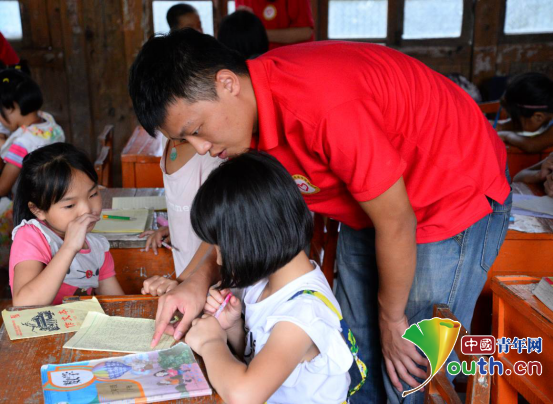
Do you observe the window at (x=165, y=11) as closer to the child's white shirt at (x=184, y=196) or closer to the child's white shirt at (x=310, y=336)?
the child's white shirt at (x=184, y=196)

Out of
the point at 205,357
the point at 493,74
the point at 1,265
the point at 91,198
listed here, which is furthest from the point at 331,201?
the point at 493,74

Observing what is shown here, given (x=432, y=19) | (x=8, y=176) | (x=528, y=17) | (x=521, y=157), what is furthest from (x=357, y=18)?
(x=8, y=176)

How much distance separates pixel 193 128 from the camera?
3.78ft

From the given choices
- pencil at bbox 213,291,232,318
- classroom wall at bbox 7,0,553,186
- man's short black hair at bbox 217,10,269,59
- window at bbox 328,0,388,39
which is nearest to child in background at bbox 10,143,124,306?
pencil at bbox 213,291,232,318

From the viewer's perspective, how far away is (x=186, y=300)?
125cm

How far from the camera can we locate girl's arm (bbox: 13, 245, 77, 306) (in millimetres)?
1449

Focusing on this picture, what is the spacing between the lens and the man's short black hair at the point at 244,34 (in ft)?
8.11

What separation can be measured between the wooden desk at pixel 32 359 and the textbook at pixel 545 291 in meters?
0.78

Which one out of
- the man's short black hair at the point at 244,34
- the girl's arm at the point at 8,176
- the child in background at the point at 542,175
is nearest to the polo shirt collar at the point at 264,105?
the man's short black hair at the point at 244,34

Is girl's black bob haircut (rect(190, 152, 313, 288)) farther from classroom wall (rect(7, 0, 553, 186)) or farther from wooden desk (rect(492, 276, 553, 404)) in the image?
classroom wall (rect(7, 0, 553, 186))

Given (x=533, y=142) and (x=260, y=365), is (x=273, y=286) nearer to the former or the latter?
(x=260, y=365)

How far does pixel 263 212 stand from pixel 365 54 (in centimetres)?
41

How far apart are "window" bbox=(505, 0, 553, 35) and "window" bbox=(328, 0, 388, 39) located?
1.09 metres

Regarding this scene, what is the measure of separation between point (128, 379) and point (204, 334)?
0.17m
